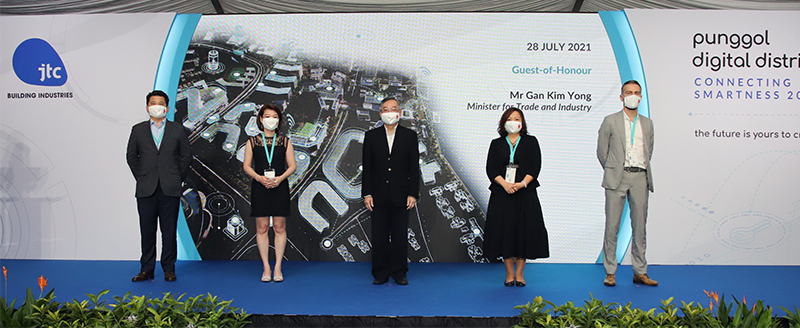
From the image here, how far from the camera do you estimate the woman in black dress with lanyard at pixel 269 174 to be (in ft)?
14.0

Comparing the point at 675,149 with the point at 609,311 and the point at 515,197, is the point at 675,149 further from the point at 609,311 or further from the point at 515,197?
the point at 609,311

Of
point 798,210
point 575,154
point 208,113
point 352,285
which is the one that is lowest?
point 352,285

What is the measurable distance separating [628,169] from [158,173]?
11.6 ft

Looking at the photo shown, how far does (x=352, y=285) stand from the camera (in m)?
4.21

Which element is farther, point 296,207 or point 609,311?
point 296,207

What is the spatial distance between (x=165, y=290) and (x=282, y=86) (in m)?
2.08

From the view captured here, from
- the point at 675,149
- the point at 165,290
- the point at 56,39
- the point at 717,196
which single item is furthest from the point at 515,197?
the point at 56,39

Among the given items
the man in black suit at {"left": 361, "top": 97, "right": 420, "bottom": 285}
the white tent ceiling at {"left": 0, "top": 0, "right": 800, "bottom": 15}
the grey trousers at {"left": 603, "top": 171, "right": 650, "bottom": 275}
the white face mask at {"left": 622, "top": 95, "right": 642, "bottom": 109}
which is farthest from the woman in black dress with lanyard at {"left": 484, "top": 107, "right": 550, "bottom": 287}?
the white tent ceiling at {"left": 0, "top": 0, "right": 800, "bottom": 15}

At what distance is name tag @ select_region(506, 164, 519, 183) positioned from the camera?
13.7 ft

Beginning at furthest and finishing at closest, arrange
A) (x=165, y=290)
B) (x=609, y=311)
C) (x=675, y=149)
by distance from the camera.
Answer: (x=675, y=149) < (x=165, y=290) < (x=609, y=311)

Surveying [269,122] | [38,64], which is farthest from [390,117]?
[38,64]

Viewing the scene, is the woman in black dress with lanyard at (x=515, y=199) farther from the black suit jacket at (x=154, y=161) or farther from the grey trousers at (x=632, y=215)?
the black suit jacket at (x=154, y=161)

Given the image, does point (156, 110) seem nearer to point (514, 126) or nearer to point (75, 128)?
point (75, 128)

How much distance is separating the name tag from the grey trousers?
748mm
